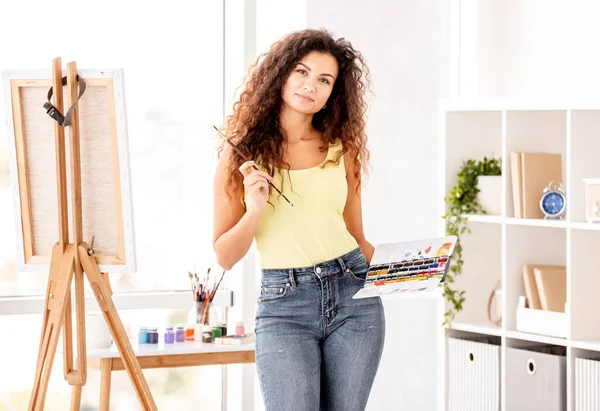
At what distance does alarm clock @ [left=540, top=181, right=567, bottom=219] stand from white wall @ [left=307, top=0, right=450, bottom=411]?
0.91 m

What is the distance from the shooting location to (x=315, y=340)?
2.13m

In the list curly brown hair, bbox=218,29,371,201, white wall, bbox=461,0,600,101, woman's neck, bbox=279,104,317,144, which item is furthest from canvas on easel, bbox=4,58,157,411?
white wall, bbox=461,0,600,101

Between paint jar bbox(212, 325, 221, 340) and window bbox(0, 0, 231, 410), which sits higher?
window bbox(0, 0, 231, 410)

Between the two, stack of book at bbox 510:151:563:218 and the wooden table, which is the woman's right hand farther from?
stack of book at bbox 510:151:563:218

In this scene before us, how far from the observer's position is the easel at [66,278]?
2555mm

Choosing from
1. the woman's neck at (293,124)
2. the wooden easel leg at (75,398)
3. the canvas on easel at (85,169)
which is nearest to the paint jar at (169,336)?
the wooden easel leg at (75,398)

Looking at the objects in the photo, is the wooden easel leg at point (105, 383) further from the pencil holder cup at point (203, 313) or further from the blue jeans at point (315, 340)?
the blue jeans at point (315, 340)

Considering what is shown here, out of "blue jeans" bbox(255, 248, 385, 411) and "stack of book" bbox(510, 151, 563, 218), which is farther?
"stack of book" bbox(510, 151, 563, 218)

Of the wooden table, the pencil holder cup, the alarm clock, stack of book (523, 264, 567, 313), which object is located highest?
the alarm clock

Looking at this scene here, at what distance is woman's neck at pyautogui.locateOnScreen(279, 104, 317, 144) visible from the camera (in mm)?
2301

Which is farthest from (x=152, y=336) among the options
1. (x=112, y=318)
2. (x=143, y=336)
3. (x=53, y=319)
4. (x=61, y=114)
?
(x=61, y=114)

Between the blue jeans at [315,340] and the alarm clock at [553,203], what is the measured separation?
134 cm

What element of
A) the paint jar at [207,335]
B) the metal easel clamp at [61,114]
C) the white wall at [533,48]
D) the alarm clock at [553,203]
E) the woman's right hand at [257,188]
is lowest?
the paint jar at [207,335]

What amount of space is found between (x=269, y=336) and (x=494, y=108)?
1.64m
